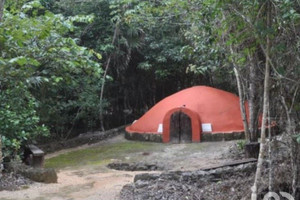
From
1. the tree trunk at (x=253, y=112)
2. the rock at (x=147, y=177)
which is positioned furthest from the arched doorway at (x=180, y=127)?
the rock at (x=147, y=177)

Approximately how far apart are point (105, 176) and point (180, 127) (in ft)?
15.1

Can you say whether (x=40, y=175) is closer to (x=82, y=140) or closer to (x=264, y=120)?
(x=264, y=120)

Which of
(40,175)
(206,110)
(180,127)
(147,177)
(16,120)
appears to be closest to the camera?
(147,177)

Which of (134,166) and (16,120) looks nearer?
(16,120)

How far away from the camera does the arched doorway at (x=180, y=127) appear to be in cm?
1169

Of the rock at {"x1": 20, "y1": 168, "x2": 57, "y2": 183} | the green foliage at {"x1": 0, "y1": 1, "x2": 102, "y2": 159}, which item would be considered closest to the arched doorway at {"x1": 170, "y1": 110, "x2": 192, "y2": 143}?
the green foliage at {"x1": 0, "y1": 1, "x2": 102, "y2": 159}

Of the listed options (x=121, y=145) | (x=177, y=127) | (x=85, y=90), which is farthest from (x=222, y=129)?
(x=85, y=90)

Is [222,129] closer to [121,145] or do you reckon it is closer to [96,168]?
[121,145]

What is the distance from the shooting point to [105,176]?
7570 mm

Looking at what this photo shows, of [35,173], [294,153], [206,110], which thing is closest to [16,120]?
[35,173]

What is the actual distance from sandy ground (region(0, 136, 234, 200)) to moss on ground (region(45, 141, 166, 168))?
1.17ft

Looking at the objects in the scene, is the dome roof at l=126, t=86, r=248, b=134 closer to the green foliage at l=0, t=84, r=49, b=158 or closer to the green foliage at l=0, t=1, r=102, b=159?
the green foliage at l=0, t=1, r=102, b=159

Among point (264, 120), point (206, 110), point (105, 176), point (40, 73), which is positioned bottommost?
point (105, 176)

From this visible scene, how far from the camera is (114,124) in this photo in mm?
15250
